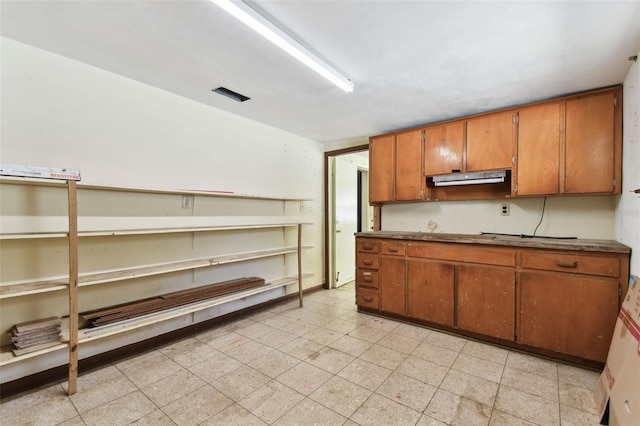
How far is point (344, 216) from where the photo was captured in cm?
486

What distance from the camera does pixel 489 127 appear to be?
294 centimetres

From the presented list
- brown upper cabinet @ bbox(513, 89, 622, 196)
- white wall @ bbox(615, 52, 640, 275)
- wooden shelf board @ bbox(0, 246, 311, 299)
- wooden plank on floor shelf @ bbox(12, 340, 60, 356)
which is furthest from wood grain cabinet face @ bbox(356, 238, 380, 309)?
wooden plank on floor shelf @ bbox(12, 340, 60, 356)

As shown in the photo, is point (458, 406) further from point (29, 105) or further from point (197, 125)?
point (29, 105)

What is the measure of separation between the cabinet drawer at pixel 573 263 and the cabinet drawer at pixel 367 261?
1484 millimetres

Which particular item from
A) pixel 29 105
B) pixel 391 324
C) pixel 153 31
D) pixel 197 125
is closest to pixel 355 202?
pixel 391 324

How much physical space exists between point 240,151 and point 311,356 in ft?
7.79

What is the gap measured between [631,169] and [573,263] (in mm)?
807

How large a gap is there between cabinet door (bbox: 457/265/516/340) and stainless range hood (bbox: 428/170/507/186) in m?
0.93

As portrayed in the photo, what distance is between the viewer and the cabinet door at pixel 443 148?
10.3 ft

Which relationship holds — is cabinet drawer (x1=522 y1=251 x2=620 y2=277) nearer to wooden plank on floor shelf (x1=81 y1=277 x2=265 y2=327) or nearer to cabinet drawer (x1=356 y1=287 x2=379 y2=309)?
cabinet drawer (x1=356 y1=287 x2=379 y2=309)

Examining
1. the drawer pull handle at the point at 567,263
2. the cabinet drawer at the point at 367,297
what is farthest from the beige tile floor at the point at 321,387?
the drawer pull handle at the point at 567,263

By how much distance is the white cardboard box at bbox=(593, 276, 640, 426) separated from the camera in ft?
4.72

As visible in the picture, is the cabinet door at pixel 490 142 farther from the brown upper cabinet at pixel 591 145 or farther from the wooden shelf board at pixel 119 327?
the wooden shelf board at pixel 119 327

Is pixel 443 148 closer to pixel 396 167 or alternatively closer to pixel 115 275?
pixel 396 167
